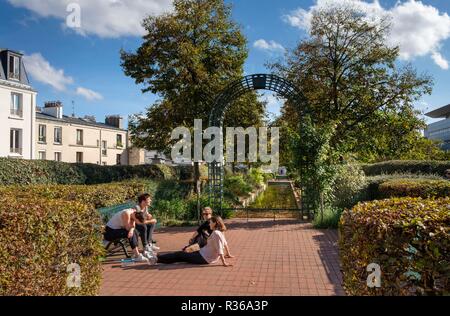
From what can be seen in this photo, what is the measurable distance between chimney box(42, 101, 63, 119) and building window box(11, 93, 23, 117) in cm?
951

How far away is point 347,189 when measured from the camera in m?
13.5

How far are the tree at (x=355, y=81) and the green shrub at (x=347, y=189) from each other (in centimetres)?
306

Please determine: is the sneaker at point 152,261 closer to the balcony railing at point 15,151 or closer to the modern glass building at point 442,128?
the balcony railing at point 15,151

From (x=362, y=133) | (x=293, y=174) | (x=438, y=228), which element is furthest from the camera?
(x=362, y=133)

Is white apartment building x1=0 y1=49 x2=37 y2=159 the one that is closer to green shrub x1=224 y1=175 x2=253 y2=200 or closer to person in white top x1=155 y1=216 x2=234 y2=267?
green shrub x1=224 y1=175 x2=253 y2=200

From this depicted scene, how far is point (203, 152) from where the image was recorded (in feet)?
57.1

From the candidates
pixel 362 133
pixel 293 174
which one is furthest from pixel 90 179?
pixel 362 133

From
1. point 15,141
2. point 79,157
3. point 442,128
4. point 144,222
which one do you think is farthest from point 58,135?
point 442,128

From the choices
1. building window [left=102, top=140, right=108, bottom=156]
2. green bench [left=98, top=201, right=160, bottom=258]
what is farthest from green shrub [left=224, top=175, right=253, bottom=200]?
building window [left=102, top=140, right=108, bottom=156]

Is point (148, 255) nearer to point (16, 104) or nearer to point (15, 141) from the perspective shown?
point (15, 141)
